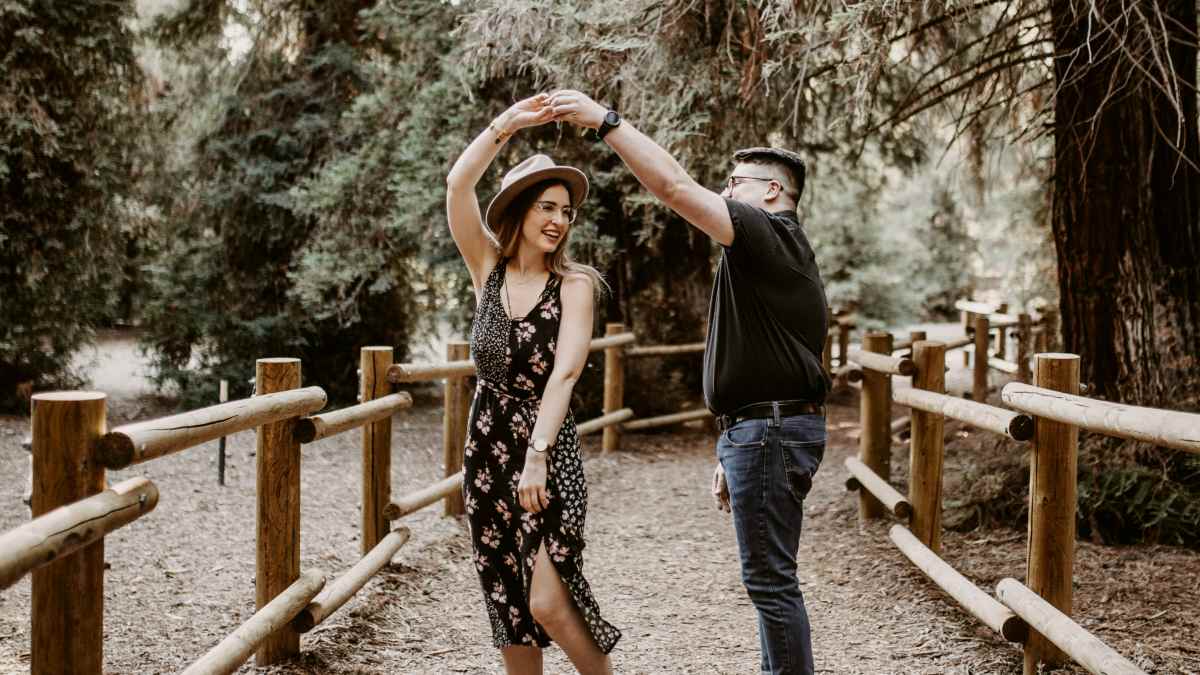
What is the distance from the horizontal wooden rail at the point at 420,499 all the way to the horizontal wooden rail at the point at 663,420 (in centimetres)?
348

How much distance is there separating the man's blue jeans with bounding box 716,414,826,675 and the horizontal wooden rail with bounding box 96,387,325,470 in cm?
158

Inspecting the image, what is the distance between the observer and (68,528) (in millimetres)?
2277

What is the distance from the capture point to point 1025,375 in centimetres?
1107

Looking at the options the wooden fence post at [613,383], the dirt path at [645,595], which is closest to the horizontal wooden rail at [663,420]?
the wooden fence post at [613,383]

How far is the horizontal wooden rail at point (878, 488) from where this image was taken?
547 cm

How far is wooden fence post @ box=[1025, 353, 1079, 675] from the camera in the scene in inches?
146

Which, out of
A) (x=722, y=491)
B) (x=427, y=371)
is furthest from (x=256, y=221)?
(x=722, y=491)

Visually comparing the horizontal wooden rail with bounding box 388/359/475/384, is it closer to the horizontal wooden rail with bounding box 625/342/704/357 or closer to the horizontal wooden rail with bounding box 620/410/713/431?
the horizontal wooden rail with bounding box 625/342/704/357

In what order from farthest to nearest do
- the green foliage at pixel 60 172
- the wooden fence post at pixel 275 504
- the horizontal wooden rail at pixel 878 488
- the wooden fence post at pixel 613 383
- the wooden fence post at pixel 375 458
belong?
the green foliage at pixel 60 172
the wooden fence post at pixel 613 383
the horizontal wooden rail at pixel 878 488
the wooden fence post at pixel 375 458
the wooden fence post at pixel 275 504

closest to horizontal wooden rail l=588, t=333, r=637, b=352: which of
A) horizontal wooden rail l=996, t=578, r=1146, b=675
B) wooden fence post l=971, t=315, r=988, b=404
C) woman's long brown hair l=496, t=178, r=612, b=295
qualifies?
wooden fence post l=971, t=315, r=988, b=404

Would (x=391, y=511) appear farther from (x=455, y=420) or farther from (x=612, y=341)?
(x=612, y=341)

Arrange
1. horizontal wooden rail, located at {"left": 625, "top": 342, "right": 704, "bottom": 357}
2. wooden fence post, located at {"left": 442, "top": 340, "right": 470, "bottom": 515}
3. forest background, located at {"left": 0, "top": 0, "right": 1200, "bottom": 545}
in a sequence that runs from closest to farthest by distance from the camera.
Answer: forest background, located at {"left": 0, "top": 0, "right": 1200, "bottom": 545} → wooden fence post, located at {"left": 442, "top": 340, "right": 470, "bottom": 515} → horizontal wooden rail, located at {"left": 625, "top": 342, "right": 704, "bottom": 357}

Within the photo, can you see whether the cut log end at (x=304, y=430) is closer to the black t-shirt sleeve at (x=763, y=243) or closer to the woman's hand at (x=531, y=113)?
the woman's hand at (x=531, y=113)

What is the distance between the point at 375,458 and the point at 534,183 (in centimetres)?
252
